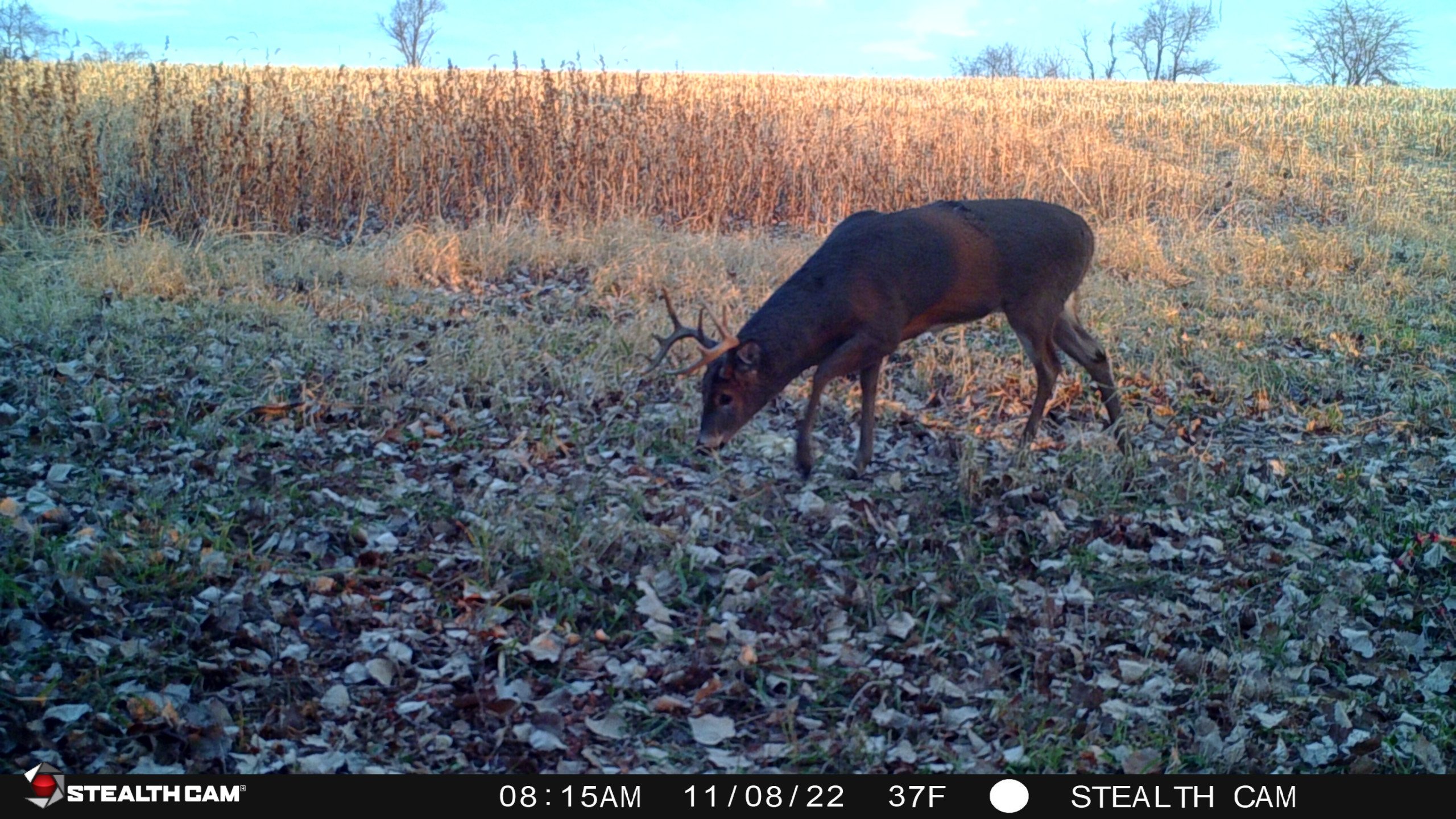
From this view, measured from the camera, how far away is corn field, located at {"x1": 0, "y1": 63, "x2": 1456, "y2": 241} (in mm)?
11344

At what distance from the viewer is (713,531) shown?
573cm

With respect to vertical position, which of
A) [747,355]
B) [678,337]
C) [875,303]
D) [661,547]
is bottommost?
[661,547]

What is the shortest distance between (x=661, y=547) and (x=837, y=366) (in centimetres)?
159

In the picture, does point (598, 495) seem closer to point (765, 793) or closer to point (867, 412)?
point (867, 412)

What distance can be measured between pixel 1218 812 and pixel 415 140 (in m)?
11.4

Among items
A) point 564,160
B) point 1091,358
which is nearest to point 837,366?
point 1091,358

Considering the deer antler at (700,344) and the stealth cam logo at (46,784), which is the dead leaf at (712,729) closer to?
the stealth cam logo at (46,784)

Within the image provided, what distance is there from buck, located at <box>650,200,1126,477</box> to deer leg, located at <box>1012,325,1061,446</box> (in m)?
0.01

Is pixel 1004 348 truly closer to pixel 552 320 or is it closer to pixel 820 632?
pixel 552 320

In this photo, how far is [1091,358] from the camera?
7316mm

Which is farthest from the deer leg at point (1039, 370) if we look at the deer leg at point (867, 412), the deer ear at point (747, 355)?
the deer ear at point (747, 355)

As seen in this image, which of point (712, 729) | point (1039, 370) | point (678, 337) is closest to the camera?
point (712, 729)

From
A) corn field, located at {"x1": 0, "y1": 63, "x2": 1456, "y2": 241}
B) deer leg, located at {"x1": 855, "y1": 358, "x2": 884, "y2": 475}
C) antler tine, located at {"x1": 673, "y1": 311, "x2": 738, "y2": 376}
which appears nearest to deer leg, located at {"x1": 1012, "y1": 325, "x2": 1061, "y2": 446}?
deer leg, located at {"x1": 855, "y1": 358, "x2": 884, "y2": 475}
